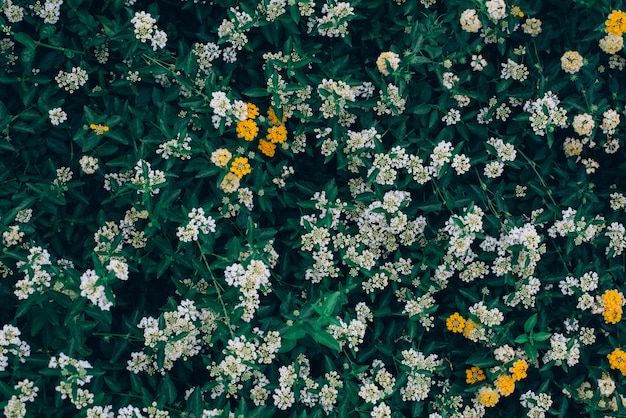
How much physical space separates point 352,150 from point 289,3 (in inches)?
31.7

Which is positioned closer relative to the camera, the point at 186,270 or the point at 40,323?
the point at 40,323

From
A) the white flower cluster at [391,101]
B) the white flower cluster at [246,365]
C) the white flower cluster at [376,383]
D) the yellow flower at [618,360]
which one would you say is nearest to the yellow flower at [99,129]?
the white flower cluster at [246,365]

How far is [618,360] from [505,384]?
2.08ft

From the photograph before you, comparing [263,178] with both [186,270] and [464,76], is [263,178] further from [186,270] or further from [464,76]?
[464,76]

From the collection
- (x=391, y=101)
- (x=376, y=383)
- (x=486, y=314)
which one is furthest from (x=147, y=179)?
(x=486, y=314)

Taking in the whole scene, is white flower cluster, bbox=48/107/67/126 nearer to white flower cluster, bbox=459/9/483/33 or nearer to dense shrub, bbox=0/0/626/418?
dense shrub, bbox=0/0/626/418

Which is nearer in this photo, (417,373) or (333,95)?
(333,95)

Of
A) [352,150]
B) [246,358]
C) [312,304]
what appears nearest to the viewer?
[246,358]

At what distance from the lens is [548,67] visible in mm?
3863

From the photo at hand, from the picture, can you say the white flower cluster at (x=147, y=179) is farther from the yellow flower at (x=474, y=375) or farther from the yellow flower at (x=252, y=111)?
the yellow flower at (x=474, y=375)

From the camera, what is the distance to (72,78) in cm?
342

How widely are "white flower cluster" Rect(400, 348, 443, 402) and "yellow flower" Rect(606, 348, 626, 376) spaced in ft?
3.09

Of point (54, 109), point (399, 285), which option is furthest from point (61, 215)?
point (399, 285)

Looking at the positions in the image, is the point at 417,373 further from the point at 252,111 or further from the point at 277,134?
the point at 252,111
